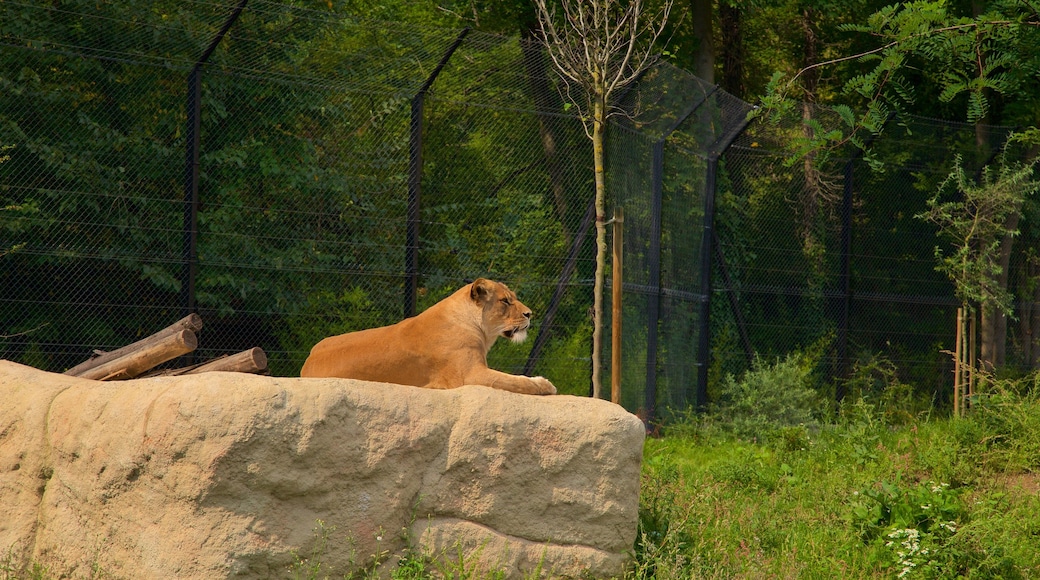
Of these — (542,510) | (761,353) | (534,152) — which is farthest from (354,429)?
→ (761,353)

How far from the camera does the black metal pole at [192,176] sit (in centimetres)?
807

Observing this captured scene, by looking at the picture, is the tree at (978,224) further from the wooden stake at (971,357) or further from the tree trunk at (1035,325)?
the tree trunk at (1035,325)

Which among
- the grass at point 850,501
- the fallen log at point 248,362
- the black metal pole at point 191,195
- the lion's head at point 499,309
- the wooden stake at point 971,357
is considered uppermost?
the black metal pole at point 191,195

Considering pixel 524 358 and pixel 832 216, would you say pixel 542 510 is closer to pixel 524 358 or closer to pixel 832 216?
pixel 524 358

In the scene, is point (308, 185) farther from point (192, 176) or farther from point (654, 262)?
point (654, 262)

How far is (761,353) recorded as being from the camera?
11328 millimetres

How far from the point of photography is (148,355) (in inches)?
243

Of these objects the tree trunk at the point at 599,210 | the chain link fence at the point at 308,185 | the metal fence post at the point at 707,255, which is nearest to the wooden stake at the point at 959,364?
the metal fence post at the point at 707,255

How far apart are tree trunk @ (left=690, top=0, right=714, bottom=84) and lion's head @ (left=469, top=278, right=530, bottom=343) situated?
33.3 ft

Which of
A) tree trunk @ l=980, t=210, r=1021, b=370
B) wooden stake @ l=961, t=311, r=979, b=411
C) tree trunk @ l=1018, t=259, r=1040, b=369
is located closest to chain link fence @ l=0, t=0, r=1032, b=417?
wooden stake @ l=961, t=311, r=979, b=411

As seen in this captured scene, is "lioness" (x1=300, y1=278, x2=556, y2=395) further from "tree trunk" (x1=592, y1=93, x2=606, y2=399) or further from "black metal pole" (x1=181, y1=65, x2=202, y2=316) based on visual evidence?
"black metal pole" (x1=181, y1=65, x2=202, y2=316)

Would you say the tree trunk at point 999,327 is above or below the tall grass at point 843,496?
above

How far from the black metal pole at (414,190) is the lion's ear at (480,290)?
3.00m

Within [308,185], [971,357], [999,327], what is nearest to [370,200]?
[308,185]
